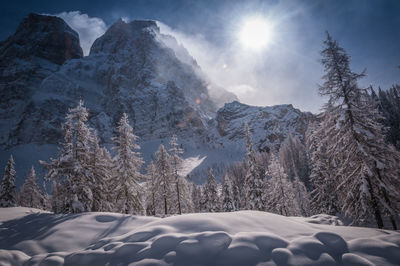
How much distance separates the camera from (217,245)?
15.6ft

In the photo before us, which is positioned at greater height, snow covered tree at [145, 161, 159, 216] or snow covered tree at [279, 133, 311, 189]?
snow covered tree at [279, 133, 311, 189]

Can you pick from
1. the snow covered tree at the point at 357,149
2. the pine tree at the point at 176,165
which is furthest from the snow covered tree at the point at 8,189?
the snow covered tree at the point at 357,149

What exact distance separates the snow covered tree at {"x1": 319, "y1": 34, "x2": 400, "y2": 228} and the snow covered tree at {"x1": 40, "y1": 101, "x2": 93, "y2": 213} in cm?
2077

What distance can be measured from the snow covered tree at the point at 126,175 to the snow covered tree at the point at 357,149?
61.5 ft

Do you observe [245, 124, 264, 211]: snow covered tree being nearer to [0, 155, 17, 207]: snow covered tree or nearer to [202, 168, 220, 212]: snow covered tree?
[202, 168, 220, 212]: snow covered tree

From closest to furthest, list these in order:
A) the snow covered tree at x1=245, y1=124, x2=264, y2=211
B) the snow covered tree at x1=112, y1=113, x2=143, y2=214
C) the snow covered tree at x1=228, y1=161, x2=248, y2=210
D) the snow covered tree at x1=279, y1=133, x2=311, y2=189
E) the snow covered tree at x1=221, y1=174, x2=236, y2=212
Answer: the snow covered tree at x1=112, y1=113, x2=143, y2=214 → the snow covered tree at x1=245, y1=124, x2=264, y2=211 → the snow covered tree at x1=221, y1=174, x2=236, y2=212 → the snow covered tree at x1=228, y1=161, x2=248, y2=210 → the snow covered tree at x1=279, y1=133, x2=311, y2=189

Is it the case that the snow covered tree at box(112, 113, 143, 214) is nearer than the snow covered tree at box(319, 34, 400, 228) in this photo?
No

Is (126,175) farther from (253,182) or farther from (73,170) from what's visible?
(253,182)

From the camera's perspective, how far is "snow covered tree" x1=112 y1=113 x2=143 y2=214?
21172 millimetres

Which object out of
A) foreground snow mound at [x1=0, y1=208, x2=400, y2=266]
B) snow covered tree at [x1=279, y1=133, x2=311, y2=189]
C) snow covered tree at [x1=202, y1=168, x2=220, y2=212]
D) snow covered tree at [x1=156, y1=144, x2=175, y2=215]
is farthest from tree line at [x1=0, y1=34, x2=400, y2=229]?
snow covered tree at [x1=279, y1=133, x2=311, y2=189]

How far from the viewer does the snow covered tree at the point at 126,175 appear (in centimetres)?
2117

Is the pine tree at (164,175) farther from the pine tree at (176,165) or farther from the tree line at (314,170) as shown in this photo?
the pine tree at (176,165)

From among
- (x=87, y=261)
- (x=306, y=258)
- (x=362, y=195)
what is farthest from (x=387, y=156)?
(x=87, y=261)

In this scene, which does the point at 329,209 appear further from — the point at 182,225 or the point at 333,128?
the point at 182,225
